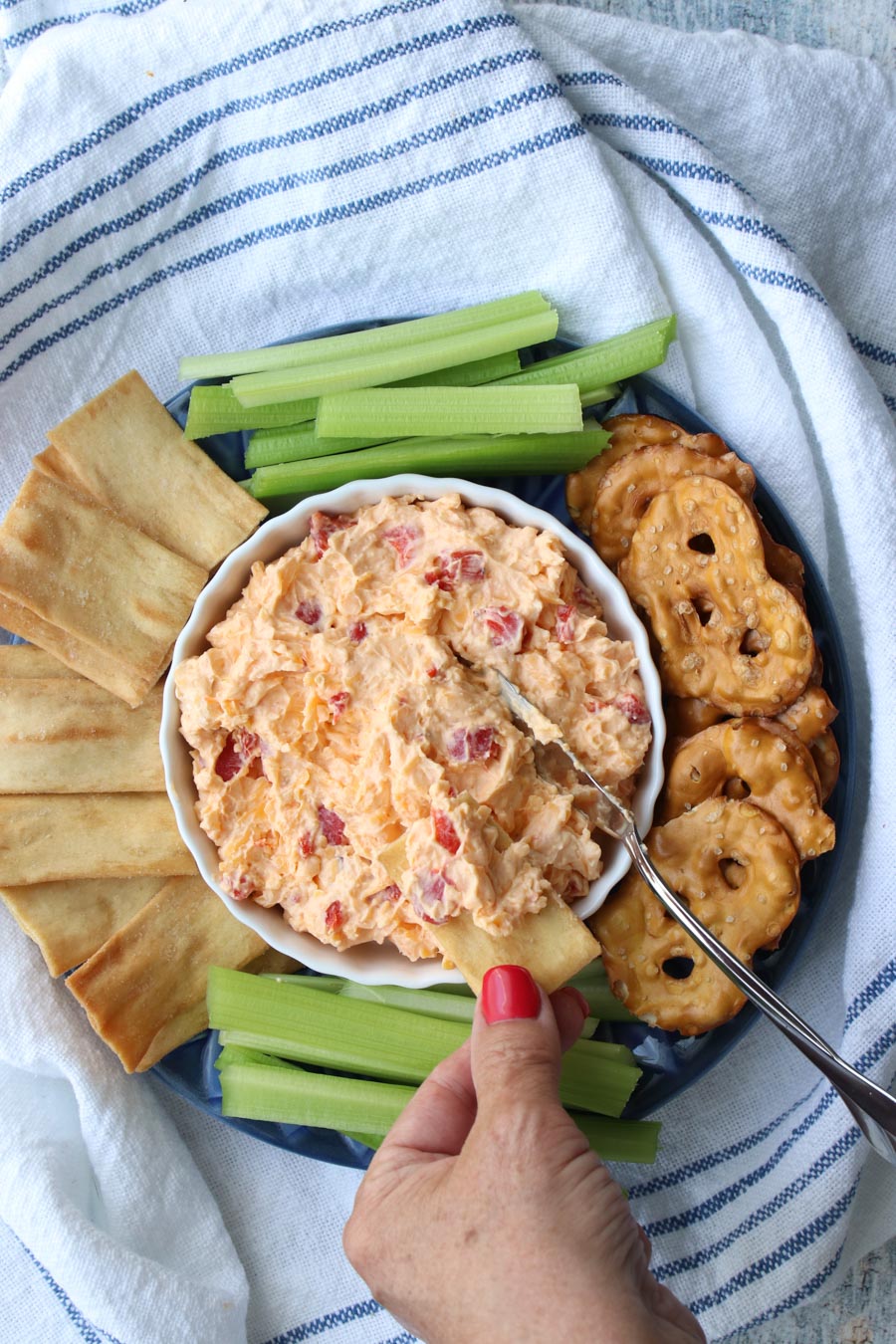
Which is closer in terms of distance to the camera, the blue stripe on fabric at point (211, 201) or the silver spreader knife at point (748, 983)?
the silver spreader knife at point (748, 983)

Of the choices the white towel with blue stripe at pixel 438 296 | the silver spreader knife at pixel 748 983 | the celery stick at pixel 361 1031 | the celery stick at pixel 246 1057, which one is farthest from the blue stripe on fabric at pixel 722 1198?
the celery stick at pixel 246 1057

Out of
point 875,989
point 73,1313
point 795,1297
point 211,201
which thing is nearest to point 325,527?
point 211,201

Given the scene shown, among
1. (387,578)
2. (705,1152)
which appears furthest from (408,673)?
(705,1152)

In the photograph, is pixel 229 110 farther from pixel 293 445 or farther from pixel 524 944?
pixel 524 944

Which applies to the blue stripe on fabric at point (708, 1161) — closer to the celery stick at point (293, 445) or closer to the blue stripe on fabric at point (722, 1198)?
the blue stripe on fabric at point (722, 1198)

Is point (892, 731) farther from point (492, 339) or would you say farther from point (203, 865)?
point (203, 865)

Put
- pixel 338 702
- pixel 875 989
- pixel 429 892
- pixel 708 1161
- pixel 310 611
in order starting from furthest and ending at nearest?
1. pixel 708 1161
2. pixel 875 989
3. pixel 310 611
4. pixel 338 702
5. pixel 429 892
